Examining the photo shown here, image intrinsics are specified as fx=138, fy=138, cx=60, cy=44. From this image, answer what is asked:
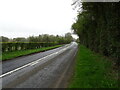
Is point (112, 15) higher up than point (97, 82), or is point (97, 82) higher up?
point (112, 15)

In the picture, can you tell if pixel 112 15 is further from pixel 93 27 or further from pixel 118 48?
pixel 93 27

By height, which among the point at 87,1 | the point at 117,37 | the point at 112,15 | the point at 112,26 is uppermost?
the point at 87,1

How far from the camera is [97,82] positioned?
6.06 m

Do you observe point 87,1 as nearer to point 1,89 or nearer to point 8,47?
point 1,89

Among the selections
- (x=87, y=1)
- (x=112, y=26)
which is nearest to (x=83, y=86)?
(x=112, y=26)

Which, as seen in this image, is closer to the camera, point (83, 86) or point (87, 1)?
point (83, 86)

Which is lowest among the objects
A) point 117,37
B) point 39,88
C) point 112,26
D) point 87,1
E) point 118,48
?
point 39,88

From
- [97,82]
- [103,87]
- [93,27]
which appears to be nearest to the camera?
[103,87]

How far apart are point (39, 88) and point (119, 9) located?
613 centimetres

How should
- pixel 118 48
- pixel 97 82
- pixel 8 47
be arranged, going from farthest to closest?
1. pixel 8 47
2. pixel 118 48
3. pixel 97 82

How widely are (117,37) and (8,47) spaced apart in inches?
750

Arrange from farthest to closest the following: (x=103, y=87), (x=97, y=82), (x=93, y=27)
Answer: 1. (x=93, y=27)
2. (x=97, y=82)
3. (x=103, y=87)

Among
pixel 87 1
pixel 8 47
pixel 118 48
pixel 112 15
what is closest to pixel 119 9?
pixel 112 15

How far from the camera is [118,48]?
7793 millimetres
